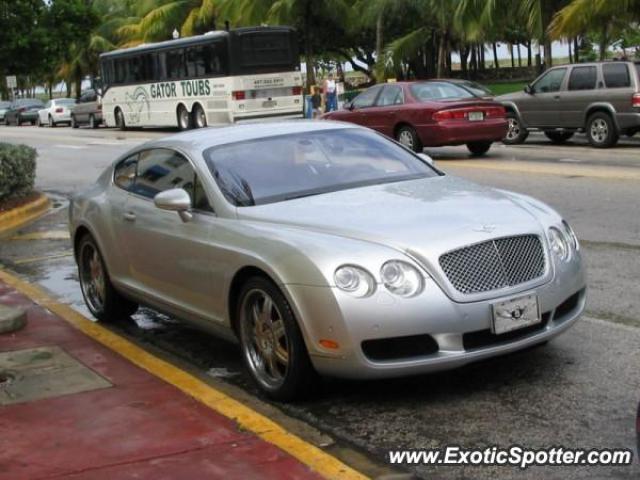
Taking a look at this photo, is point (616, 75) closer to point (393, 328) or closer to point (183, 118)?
point (393, 328)

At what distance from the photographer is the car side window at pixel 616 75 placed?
1848 cm

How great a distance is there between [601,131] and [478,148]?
Answer: 2557 millimetres

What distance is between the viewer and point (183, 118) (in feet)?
104

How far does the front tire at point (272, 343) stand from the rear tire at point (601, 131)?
14784 mm

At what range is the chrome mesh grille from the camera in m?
4.78

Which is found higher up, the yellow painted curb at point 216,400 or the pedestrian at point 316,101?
the pedestrian at point 316,101

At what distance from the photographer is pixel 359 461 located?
14.5ft

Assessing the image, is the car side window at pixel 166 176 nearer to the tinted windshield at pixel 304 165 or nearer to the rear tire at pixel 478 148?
the tinted windshield at pixel 304 165

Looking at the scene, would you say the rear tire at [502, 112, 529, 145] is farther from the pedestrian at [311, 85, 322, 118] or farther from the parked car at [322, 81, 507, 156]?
the pedestrian at [311, 85, 322, 118]

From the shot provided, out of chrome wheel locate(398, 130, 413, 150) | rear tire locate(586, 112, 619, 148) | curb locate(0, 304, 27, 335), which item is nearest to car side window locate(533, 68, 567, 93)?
rear tire locate(586, 112, 619, 148)

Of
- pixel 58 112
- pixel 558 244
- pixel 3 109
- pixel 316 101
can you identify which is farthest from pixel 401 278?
pixel 3 109

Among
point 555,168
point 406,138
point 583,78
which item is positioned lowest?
point 555,168

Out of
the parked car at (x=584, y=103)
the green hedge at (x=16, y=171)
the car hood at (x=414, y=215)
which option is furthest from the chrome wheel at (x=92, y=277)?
the parked car at (x=584, y=103)

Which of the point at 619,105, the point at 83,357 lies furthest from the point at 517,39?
the point at 83,357
